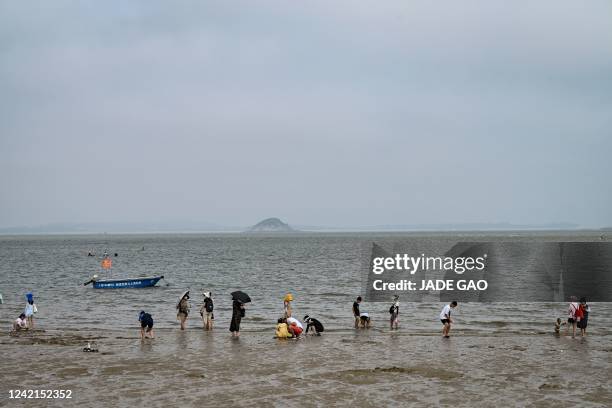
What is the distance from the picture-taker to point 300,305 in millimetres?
40031

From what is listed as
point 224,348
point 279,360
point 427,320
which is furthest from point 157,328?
point 427,320

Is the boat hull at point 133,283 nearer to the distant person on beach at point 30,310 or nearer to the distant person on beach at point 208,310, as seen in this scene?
the distant person on beach at point 30,310

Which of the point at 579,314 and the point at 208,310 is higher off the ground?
the point at 579,314

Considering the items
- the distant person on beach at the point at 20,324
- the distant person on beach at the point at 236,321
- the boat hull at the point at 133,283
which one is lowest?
the boat hull at the point at 133,283

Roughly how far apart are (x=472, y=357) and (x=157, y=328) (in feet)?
49.8

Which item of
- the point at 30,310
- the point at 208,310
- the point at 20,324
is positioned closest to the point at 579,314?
the point at 208,310

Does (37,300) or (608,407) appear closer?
(608,407)

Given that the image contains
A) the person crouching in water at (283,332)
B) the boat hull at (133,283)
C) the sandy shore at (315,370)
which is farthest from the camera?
the boat hull at (133,283)

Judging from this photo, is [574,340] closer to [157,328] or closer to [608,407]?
[608,407]

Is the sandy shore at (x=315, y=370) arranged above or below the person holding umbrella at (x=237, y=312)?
below

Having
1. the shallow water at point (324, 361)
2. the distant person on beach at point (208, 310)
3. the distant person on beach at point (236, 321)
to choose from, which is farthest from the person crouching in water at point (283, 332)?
the distant person on beach at point (208, 310)

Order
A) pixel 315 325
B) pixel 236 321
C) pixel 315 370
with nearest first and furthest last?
pixel 315 370 < pixel 236 321 < pixel 315 325
